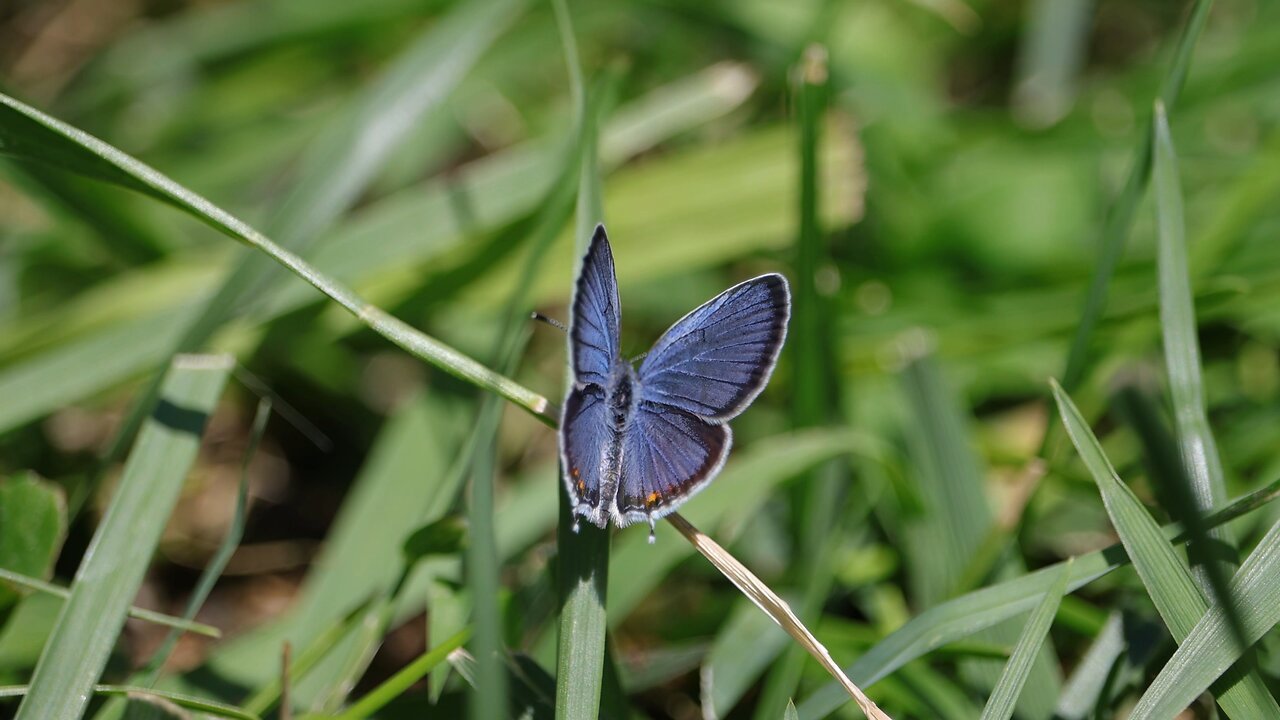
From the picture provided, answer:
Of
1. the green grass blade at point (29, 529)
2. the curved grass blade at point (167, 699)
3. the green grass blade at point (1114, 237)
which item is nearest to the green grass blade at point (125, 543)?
the curved grass blade at point (167, 699)

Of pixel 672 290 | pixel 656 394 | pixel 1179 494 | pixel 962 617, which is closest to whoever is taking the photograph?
pixel 1179 494

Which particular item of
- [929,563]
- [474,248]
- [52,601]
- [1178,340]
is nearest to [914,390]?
[929,563]

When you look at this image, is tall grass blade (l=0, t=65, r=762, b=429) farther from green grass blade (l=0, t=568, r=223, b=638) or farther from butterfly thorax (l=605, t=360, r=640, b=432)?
butterfly thorax (l=605, t=360, r=640, b=432)

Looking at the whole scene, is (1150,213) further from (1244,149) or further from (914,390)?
(914,390)

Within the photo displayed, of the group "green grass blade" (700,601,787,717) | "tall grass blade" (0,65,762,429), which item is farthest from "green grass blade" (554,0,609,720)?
"tall grass blade" (0,65,762,429)

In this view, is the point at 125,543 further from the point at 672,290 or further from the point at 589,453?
the point at 672,290

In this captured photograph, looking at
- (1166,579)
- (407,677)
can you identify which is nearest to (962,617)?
(1166,579)
